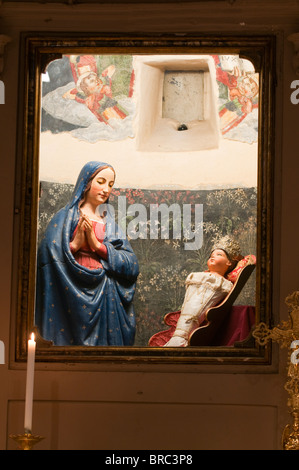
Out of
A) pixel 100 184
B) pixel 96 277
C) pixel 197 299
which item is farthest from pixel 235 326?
pixel 100 184

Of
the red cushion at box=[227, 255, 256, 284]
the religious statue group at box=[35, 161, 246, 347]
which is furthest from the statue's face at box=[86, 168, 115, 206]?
the red cushion at box=[227, 255, 256, 284]

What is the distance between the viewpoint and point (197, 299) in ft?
14.9

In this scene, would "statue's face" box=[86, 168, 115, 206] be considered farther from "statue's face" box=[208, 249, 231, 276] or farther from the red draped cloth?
the red draped cloth

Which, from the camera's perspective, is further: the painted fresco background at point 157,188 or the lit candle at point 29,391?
the painted fresco background at point 157,188

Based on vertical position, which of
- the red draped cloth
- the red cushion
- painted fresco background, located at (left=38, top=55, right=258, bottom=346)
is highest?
painted fresco background, located at (left=38, top=55, right=258, bottom=346)

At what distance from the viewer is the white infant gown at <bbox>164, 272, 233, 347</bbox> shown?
177 inches

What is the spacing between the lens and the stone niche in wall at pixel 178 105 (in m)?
4.64

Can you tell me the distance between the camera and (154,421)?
4410 mm

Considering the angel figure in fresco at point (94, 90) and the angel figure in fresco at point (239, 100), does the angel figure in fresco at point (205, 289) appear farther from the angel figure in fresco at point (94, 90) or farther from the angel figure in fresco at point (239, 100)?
the angel figure in fresco at point (94, 90)

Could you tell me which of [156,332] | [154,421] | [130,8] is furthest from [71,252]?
[130,8]

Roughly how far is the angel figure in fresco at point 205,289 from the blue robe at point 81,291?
7.0 inches

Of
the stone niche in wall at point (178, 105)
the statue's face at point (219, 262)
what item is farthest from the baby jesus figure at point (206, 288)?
the stone niche in wall at point (178, 105)

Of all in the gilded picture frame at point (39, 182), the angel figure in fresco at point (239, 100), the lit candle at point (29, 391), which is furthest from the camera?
the angel figure in fresco at point (239, 100)
